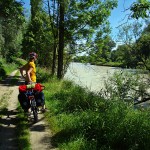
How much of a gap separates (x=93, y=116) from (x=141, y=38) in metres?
27.7

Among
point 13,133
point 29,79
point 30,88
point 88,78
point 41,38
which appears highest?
point 41,38

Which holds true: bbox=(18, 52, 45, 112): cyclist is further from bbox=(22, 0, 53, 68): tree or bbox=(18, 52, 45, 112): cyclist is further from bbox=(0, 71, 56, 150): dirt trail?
bbox=(22, 0, 53, 68): tree

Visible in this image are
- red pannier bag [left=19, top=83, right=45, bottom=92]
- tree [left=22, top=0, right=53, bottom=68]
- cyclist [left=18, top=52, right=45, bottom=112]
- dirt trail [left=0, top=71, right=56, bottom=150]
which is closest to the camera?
dirt trail [left=0, top=71, right=56, bottom=150]

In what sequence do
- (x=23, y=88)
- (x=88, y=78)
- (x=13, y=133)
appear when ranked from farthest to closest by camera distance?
1. (x=88, y=78)
2. (x=23, y=88)
3. (x=13, y=133)

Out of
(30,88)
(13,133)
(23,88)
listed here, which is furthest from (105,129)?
(23,88)

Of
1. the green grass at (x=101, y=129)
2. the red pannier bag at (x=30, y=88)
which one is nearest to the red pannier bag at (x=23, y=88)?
the red pannier bag at (x=30, y=88)

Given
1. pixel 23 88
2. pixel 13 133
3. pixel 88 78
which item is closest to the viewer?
pixel 13 133

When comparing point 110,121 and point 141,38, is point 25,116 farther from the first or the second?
point 141,38

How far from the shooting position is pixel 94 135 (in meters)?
7.70

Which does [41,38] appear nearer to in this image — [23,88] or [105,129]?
[23,88]

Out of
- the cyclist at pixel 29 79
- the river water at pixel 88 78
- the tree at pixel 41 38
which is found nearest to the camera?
the cyclist at pixel 29 79

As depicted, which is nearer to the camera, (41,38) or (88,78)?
(41,38)

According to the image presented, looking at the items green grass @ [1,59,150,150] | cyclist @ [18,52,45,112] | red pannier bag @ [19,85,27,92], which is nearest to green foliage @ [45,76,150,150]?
green grass @ [1,59,150,150]

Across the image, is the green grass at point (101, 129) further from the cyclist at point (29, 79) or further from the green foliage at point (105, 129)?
the cyclist at point (29, 79)
